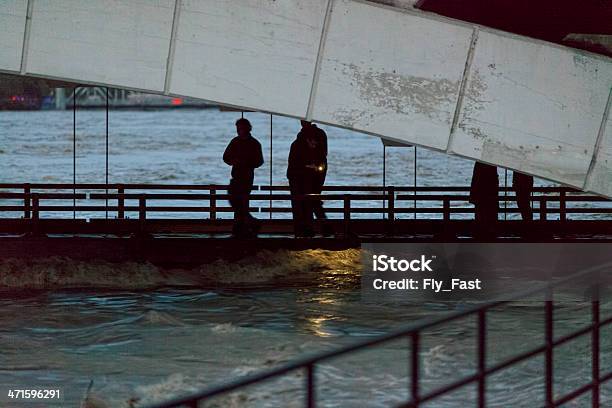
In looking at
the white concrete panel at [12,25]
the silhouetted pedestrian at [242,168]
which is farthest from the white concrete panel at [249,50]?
the silhouetted pedestrian at [242,168]

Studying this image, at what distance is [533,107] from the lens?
11039 millimetres

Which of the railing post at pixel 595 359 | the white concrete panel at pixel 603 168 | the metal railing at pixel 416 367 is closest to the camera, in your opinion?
the metal railing at pixel 416 367

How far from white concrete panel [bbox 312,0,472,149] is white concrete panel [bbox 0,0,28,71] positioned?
2530mm

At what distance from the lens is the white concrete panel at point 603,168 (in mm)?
11163

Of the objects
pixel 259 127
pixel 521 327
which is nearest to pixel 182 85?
pixel 521 327

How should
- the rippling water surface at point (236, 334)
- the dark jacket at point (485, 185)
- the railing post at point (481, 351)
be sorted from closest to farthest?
1. the railing post at point (481, 351)
2. the rippling water surface at point (236, 334)
3. the dark jacket at point (485, 185)

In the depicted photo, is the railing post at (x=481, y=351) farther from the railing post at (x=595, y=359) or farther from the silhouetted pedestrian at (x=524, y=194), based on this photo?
the silhouetted pedestrian at (x=524, y=194)

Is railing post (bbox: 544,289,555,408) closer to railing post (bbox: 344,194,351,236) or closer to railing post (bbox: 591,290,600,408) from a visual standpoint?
railing post (bbox: 591,290,600,408)

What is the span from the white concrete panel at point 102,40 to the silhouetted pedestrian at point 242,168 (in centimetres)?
865

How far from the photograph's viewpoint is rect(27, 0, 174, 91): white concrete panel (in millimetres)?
10398

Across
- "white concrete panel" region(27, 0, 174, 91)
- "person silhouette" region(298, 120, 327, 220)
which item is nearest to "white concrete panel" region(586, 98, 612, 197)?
"white concrete panel" region(27, 0, 174, 91)

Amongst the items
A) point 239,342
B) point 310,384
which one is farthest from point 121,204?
point 310,384

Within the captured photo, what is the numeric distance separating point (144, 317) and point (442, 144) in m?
4.82

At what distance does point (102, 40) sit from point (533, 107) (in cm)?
379
